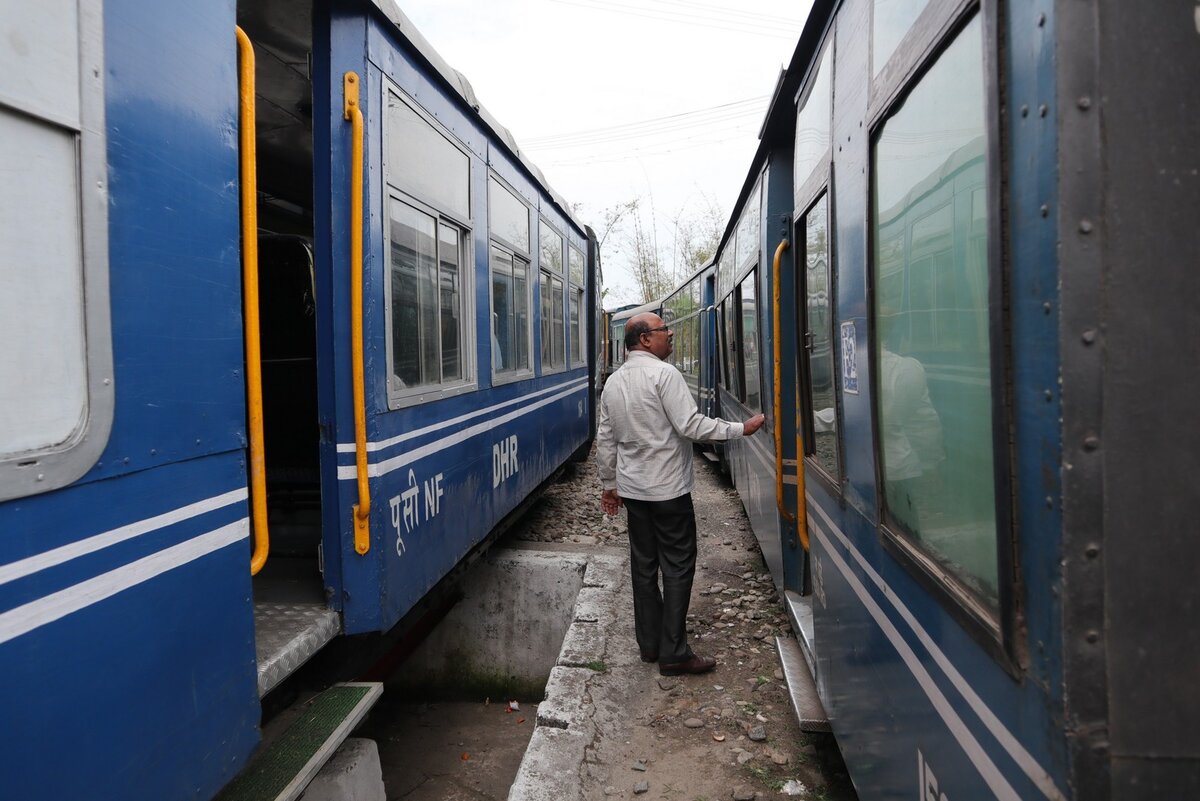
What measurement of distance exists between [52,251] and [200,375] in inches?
21.1

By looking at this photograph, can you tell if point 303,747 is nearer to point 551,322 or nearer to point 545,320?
point 545,320

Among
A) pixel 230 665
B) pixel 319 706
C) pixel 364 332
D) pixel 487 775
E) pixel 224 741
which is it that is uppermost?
pixel 364 332

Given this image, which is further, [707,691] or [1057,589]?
[707,691]

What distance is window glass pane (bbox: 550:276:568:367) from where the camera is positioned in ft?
25.0

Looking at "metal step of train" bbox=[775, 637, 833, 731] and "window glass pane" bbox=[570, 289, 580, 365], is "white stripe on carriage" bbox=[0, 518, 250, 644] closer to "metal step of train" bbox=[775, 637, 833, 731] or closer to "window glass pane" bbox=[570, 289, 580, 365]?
"metal step of train" bbox=[775, 637, 833, 731]

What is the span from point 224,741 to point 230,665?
0.20m

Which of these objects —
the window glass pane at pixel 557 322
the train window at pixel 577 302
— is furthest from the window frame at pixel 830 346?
the train window at pixel 577 302

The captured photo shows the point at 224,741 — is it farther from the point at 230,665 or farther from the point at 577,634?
the point at 577,634

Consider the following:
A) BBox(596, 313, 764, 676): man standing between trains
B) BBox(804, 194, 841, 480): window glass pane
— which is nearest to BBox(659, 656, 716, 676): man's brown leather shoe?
BBox(596, 313, 764, 676): man standing between trains

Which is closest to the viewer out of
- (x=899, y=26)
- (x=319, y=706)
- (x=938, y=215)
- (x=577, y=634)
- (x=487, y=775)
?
(x=938, y=215)

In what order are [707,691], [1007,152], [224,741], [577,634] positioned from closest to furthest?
[1007,152] < [224,741] < [707,691] < [577,634]

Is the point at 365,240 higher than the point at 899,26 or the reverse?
the reverse

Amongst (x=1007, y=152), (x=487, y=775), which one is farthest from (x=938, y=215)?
(x=487, y=775)

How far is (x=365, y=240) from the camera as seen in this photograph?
304cm
